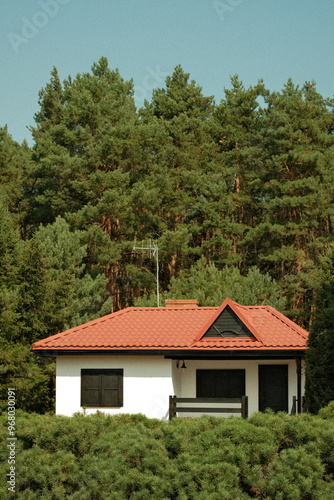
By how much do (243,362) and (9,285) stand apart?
9.42 m

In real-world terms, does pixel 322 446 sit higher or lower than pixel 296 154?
lower

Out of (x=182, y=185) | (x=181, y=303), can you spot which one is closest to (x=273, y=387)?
(x=181, y=303)

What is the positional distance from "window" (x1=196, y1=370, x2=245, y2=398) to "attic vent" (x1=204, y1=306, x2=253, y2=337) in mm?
1385

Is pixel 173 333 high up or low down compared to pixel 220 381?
up

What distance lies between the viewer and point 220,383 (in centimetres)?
2398

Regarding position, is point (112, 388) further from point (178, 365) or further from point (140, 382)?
point (178, 365)

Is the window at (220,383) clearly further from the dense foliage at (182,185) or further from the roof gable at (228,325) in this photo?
the dense foliage at (182,185)

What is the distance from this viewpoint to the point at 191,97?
51.8 meters

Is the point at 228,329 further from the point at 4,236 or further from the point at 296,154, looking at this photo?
the point at 296,154

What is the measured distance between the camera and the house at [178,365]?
75.0 ft

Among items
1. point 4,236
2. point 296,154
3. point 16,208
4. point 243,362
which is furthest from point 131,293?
point 243,362

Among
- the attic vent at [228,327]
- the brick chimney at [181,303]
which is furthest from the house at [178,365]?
the brick chimney at [181,303]

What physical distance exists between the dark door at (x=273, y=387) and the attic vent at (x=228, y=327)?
4.74 feet

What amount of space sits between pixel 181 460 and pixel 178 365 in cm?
1213
